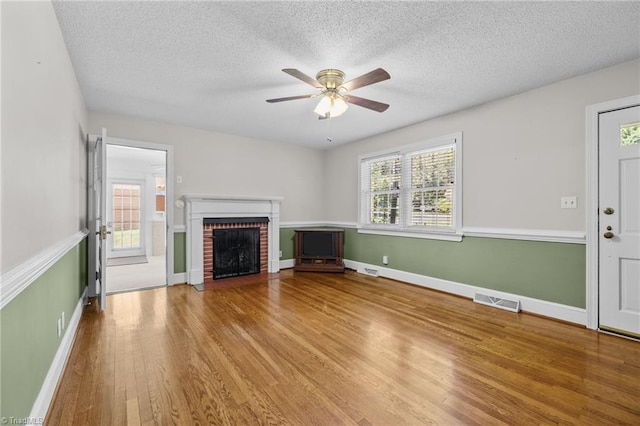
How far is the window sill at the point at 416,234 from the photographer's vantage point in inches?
152

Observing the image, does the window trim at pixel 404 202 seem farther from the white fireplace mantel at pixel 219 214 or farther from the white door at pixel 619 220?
the white fireplace mantel at pixel 219 214

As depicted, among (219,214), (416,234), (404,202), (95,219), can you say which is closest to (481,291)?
(416,234)

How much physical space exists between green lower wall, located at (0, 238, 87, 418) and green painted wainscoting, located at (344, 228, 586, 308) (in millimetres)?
4104

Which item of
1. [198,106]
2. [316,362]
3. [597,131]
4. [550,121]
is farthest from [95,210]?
[597,131]

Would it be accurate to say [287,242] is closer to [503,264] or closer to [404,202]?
[404,202]

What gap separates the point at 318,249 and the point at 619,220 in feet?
13.1

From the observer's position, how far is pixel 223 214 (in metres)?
4.69

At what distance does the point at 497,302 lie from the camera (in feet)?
11.0

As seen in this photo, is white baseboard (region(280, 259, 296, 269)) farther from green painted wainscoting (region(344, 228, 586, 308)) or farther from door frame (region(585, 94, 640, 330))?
door frame (region(585, 94, 640, 330))

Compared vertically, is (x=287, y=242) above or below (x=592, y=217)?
below

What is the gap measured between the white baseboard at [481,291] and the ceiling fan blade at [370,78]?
114 inches

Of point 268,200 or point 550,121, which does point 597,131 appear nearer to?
point 550,121

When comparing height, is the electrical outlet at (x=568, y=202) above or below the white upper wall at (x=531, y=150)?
below

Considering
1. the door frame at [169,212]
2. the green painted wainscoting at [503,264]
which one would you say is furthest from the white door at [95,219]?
the green painted wainscoting at [503,264]
